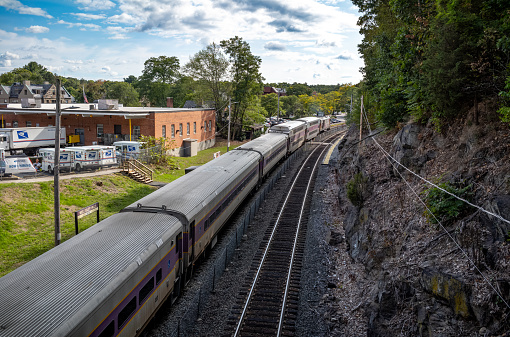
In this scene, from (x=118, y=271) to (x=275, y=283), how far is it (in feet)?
24.7

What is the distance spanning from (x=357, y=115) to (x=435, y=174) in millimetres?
18922

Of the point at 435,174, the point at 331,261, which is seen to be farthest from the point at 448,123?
the point at 331,261

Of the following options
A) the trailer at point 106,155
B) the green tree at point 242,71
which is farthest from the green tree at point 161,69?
the trailer at point 106,155

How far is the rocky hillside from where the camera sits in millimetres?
7926

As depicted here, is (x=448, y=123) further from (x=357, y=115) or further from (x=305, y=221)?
(x=357, y=115)

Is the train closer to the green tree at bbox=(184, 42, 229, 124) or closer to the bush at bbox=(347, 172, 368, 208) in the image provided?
the bush at bbox=(347, 172, 368, 208)

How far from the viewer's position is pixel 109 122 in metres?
39.1

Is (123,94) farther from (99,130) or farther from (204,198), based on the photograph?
(204,198)

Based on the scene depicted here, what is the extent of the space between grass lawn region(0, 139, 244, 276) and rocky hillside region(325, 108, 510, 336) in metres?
14.3

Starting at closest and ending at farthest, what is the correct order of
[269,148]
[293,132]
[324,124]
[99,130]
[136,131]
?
[269,148] < [136,131] < [99,130] < [293,132] < [324,124]

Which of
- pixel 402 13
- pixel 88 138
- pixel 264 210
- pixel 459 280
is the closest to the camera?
pixel 459 280

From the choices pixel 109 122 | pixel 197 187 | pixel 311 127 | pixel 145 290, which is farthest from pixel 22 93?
pixel 145 290

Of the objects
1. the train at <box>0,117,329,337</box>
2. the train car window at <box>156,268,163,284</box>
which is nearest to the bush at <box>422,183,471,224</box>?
the train at <box>0,117,329,337</box>

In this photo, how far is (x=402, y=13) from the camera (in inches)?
722
